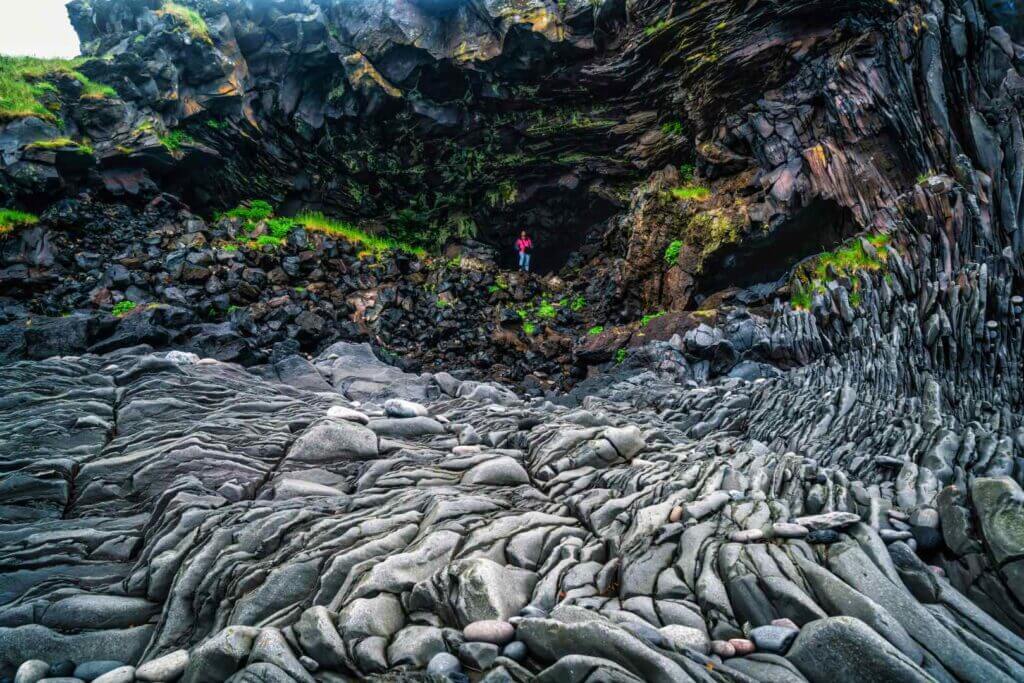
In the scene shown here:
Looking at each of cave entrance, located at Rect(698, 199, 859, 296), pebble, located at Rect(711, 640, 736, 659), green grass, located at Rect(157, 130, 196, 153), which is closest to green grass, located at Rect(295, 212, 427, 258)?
green grass, located at Rect(157, 130, 196, 153)

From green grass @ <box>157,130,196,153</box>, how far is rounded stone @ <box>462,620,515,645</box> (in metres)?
23.8

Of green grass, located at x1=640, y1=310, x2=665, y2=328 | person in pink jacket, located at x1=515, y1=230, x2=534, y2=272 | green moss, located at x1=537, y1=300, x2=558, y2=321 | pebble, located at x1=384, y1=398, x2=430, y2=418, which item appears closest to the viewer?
pebble, located at x1=384, y1=398, x2=430, y2=418

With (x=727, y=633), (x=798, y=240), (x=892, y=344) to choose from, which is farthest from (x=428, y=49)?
(x=727, y=633)

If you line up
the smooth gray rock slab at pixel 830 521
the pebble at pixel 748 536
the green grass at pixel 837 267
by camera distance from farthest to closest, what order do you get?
the green grass at pixel 837 267
the pebble at pixel 748 536
the smooth gray rock slab at pixel 830 521

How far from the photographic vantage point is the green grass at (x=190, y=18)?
19234 millimetres

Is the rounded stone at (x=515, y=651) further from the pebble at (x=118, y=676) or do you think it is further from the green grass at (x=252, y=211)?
the green grass at (x=252, y=211)

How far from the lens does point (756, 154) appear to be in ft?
55.7

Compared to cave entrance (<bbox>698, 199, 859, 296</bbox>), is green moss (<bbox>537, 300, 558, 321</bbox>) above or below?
below

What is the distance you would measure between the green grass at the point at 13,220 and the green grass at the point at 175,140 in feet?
17.9

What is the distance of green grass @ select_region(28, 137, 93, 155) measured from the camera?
16.5 m

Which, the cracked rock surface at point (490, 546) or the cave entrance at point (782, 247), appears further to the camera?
the cave entrance at point (782, 247)

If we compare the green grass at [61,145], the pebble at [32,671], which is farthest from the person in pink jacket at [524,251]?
the pebble at [32,671]

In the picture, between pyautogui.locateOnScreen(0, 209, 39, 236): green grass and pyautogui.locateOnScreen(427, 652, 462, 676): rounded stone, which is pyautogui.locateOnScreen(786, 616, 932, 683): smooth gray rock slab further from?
pyautogui.locateOnScreen(0, 209, 39, 236): green grass

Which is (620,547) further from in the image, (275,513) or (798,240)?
(798,240)
